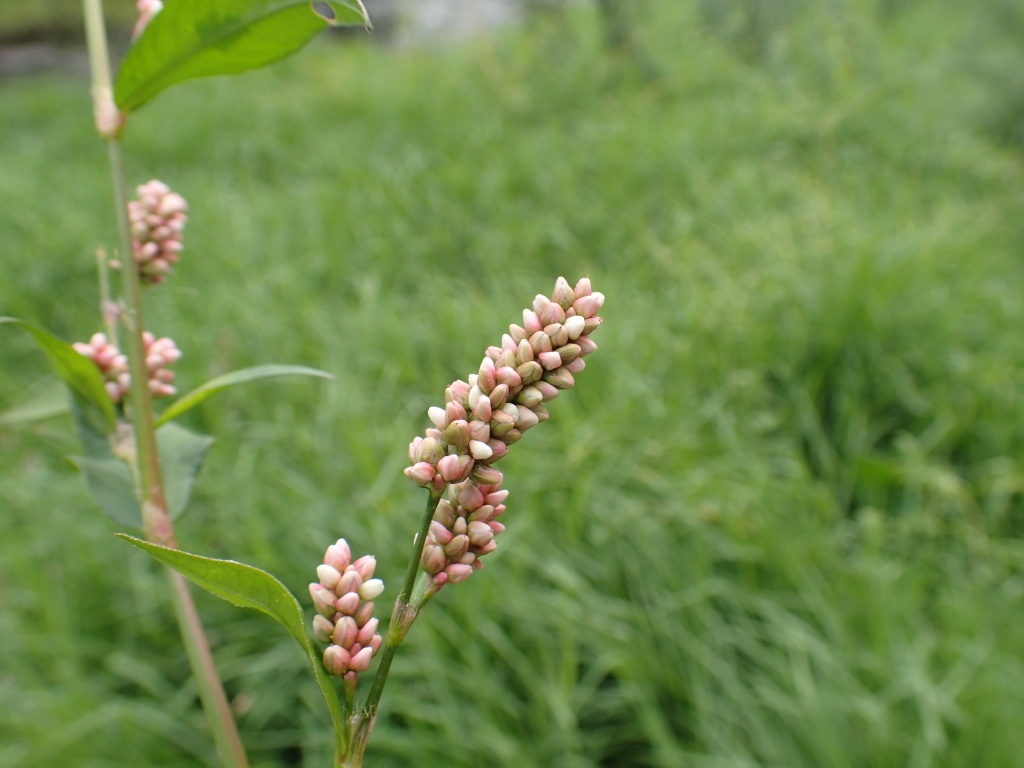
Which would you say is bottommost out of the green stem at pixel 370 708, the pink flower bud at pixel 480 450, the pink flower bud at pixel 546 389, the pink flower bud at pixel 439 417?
the green stem at pixel 370 708

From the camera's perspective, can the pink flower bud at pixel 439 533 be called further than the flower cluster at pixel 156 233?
No

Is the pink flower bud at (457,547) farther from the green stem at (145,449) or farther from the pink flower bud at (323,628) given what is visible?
the green stem at (145,449)

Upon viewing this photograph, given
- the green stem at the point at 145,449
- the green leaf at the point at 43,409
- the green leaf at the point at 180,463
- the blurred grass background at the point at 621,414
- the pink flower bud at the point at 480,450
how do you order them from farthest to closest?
the blurred grass background at the point at 621,414 < the green leaf at the point at 43,409 < the green leaf at the point at 180,463 < the green stem at the point at 145,449 < the pink flower bud at the point at 480,450

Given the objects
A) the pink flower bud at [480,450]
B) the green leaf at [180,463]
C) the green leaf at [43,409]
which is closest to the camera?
the pink flower bud at [480,450]

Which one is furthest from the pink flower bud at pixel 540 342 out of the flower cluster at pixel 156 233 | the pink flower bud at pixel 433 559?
the flower cluster at pixel 156 233

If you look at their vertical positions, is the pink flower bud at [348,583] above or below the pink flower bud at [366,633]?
above

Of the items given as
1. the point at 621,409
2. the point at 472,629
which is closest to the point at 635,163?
the point at 621,409

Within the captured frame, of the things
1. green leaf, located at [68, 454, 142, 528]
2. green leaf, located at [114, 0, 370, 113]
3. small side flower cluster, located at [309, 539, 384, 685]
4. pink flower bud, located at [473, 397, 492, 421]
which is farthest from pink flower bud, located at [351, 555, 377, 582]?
green leaf, located at [114, 0, 370, 113]
